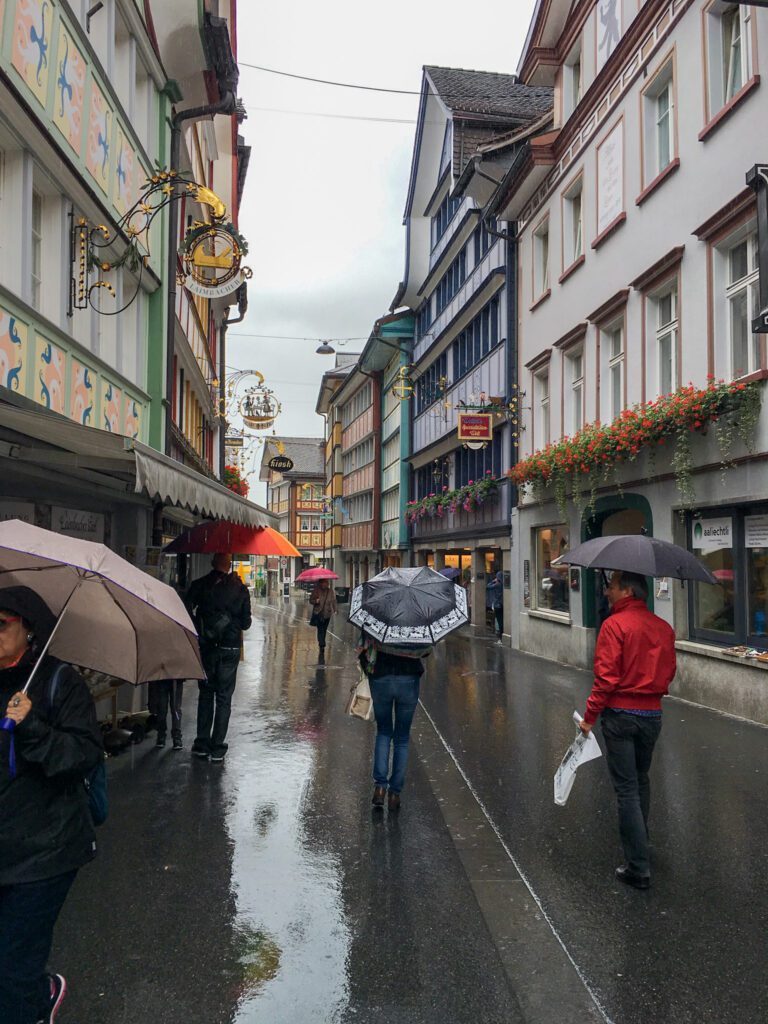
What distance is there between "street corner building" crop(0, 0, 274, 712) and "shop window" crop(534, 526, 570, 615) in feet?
26.0

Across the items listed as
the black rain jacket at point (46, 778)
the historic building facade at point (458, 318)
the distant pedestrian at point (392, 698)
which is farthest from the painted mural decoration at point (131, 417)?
the historic building facade at point (458, 318)

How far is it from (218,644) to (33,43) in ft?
18.4

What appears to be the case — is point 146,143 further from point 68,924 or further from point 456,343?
point 456,343

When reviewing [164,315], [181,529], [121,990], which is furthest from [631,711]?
[181,529]

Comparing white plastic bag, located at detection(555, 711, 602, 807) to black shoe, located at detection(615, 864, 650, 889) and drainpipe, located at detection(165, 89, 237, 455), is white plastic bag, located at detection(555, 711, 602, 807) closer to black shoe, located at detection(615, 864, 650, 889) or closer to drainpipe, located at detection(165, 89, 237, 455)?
black shoe, located at detection(615, 864, 650, 889)

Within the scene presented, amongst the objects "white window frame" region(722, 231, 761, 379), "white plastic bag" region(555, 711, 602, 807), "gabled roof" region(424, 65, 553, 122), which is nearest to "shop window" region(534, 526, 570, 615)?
"white window frame" region(722, 231, 761, 379)

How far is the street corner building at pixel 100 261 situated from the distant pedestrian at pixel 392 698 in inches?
81.9

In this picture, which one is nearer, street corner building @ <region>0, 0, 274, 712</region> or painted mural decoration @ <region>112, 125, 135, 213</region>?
street corner building @ <region>0, 0, 274, 712</region>

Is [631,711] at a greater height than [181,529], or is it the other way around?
[181,529]

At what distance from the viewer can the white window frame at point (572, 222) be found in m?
18.0

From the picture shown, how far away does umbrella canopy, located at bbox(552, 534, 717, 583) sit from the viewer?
17.7ft

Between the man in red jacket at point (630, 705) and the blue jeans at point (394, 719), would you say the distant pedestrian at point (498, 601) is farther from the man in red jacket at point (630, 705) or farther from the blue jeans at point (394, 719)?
the man in red jacket at point (630, 705)

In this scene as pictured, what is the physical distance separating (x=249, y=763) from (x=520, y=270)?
16.7 metres

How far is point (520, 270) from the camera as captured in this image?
22.0 metres
